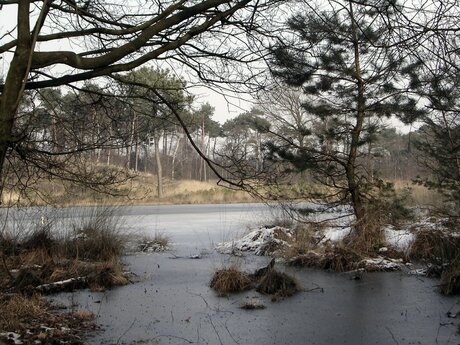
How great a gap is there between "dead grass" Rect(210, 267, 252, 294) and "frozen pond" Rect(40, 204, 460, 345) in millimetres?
214

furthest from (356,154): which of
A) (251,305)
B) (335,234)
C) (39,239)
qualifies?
(39,239)

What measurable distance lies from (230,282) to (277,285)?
34.2 inches

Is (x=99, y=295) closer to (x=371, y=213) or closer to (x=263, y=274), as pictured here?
(x=263, y=274)

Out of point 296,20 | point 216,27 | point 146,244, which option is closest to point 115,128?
point 216,27

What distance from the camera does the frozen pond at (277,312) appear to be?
672 centimetres

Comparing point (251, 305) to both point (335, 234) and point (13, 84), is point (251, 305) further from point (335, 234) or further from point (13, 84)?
point (335, 234)

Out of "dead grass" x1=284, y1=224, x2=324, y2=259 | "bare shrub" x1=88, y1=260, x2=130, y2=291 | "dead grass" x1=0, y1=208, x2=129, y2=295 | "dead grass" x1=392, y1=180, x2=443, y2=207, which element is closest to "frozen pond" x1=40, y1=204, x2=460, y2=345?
"bare shrub" x1=88, y1=260, x2=130, y2=291

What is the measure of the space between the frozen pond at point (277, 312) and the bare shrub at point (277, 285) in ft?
0.58

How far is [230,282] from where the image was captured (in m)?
9.83

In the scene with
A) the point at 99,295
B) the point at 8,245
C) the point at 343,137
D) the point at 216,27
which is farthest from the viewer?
the point at 343,137

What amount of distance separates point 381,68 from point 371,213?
8.45 meters

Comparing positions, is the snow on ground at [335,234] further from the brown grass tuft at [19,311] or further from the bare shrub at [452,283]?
the brown grass tuft at [19,311]

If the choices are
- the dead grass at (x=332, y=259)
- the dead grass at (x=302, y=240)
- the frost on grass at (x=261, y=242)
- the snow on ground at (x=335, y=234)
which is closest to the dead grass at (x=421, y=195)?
the dead grass at (x=302, y=240)

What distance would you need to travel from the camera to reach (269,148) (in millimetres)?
13953
